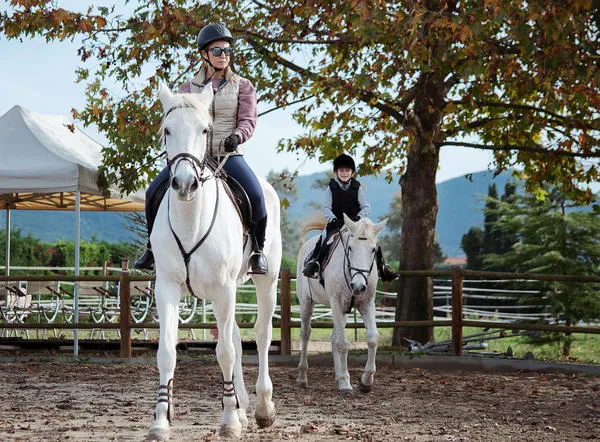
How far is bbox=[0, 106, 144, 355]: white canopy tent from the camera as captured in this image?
14.2 meters

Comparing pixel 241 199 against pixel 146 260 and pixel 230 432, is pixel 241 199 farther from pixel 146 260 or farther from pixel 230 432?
pixel 230 432

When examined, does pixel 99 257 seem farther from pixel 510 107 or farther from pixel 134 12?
pixel 510 107

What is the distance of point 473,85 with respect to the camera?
1556cm

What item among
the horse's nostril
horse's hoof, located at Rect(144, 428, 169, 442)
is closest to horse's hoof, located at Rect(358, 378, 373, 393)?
horse's hoof, located at Rect(144, 428, 169, 442)

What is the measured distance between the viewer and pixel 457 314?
45.1 ft

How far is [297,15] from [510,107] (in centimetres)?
425

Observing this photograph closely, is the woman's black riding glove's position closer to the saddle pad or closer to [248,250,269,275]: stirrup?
the saddle pad

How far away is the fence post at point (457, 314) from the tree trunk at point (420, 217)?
1.61 metres

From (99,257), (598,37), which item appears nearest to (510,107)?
(598,37)

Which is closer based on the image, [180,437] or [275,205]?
[180,437]

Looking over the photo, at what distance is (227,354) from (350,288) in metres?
3.82

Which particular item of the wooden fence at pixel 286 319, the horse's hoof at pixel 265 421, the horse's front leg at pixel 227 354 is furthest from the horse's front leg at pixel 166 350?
the wooden fence at pixel 286 319

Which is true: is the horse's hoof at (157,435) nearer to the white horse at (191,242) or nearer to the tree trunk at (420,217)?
the white horse at (191,242)

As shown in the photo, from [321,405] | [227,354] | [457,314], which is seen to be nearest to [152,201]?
[227,354]
